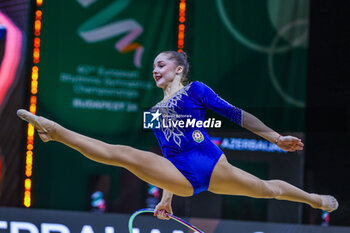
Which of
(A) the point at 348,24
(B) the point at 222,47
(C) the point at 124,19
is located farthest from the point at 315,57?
(C) the point at 124,19

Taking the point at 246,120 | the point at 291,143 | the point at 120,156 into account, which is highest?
the point at 246,120

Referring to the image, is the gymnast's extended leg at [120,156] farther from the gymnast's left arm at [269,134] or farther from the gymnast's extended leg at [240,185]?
the gymnast's left arm at [269,134]

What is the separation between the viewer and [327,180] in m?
6.27

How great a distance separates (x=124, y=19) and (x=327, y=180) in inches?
110

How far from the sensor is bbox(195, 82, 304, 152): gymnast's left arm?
3504mm

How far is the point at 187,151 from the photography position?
3596 mm

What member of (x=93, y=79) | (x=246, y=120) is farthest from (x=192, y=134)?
(x=93, y=79)

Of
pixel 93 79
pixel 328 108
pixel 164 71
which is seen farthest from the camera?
pixel 328 108

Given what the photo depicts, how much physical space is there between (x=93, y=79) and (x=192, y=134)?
8.68 ft

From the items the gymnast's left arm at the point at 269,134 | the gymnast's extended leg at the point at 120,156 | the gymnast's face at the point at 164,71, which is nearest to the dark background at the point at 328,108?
the gymnast's left arm at the point at 269,134

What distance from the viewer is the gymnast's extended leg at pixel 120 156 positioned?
126 inches

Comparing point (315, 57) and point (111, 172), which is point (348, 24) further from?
point (111, 172)

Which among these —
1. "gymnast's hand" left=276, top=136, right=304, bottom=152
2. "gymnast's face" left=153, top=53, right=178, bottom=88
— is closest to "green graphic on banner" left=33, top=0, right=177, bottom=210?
"gymnast's face" left=153, top=53, right=178, bottom=88

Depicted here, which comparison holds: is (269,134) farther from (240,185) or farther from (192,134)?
(192,134)
